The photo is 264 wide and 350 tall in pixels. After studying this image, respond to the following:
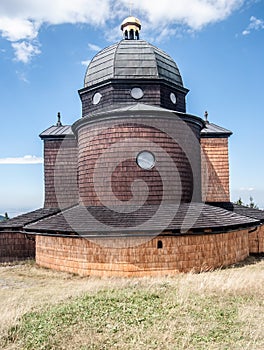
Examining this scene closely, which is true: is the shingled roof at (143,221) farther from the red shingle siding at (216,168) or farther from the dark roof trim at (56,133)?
the dark roof trim at (56,133)

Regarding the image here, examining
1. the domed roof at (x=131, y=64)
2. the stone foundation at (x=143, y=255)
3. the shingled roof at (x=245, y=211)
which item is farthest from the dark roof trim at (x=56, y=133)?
the shingled roof at (x=245, y=211)

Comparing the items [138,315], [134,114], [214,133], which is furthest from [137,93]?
[138,315]

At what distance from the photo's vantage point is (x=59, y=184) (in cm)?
1897

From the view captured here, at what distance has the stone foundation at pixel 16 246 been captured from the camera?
16078 mm

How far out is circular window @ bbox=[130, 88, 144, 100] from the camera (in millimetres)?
17142

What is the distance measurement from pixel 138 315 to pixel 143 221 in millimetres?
5170

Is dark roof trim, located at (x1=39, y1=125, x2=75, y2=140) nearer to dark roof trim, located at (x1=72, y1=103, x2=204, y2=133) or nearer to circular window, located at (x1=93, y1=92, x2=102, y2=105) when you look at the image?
circular window, located at (x1=93, y1=92, x2=102, y2=105)

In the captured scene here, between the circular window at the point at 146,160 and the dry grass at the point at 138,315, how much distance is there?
5.10 metres

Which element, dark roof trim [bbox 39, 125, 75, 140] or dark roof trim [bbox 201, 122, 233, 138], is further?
dark roof trim [bbox 201, 122, 233, 138]

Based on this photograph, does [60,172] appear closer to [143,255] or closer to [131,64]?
[131,64]

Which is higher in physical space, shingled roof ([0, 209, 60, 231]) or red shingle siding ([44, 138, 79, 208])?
red shingle siding ([44, 138, 79, 208])

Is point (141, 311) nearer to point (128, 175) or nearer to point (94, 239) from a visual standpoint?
point (94, 239)

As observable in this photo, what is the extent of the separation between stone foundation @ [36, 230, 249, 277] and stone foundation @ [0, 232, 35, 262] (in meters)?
4.03

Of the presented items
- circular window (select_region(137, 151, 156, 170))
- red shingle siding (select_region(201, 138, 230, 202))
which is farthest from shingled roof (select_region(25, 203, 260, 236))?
red shingle siding (select_region(201, 138, 230, 202))
